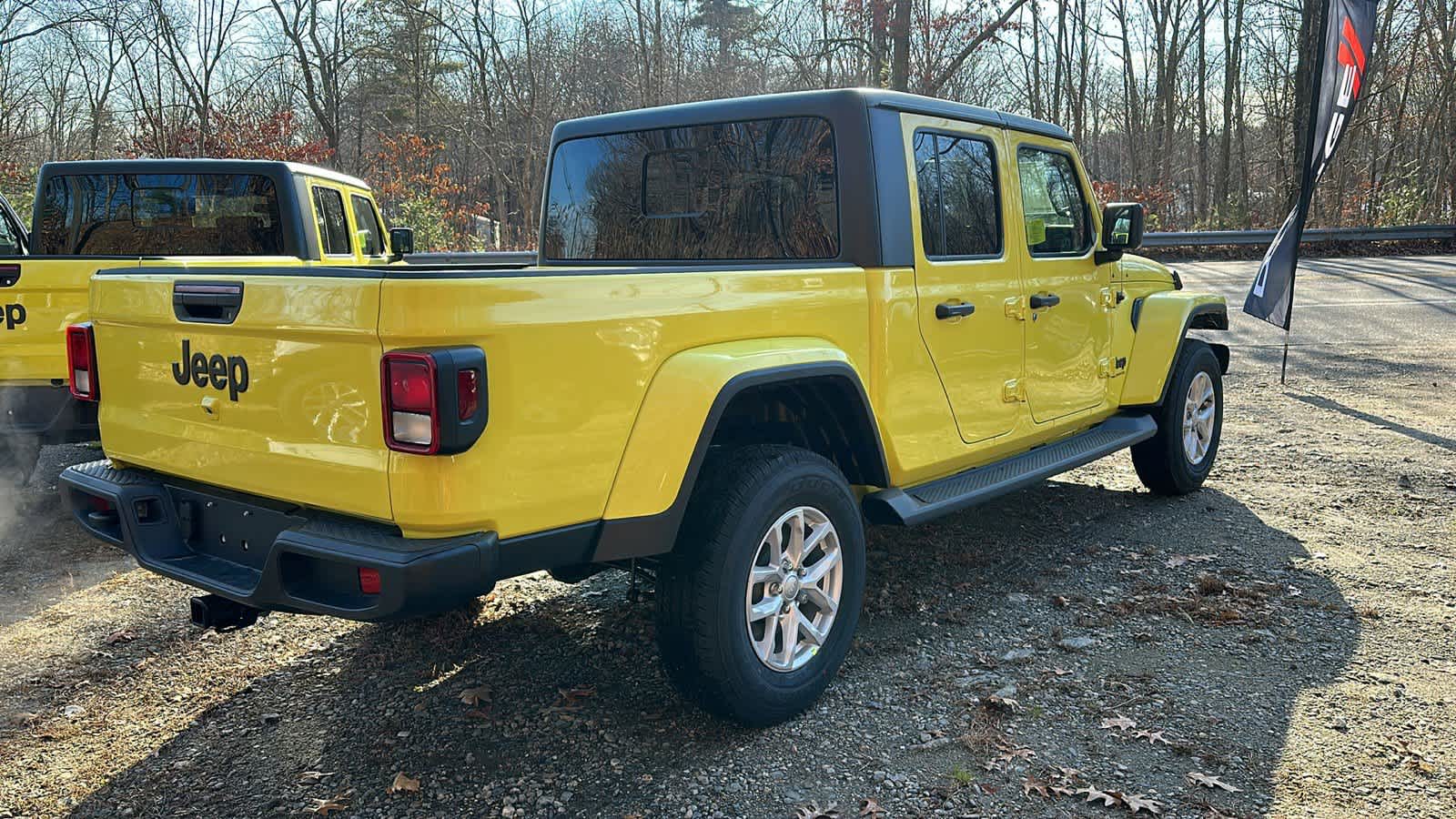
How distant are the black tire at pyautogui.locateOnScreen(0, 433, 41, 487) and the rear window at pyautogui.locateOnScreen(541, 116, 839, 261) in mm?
3352

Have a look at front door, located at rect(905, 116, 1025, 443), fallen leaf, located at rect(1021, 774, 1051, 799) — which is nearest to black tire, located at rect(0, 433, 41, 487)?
front door, located at rect(905, 116, 1025, 443)

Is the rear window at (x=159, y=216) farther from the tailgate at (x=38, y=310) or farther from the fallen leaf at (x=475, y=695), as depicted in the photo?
the fallen leaf at (x=475, y=695)

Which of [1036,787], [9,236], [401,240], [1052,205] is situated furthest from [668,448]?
[9,236]

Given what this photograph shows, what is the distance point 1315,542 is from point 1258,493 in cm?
98

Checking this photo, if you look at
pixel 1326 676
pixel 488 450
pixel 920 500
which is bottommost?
pixel 1326 676

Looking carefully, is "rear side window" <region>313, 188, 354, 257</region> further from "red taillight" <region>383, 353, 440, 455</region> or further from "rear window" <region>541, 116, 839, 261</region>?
"red taillight" <region>383, 353, 440, 455</region>

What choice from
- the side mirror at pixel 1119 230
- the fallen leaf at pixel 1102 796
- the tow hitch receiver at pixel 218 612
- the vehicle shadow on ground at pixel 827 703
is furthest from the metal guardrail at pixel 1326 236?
the fallen leaf at pixel 1102 796

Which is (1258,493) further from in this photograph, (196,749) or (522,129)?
(522,129)

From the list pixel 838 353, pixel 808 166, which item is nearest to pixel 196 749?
pixel 838 353

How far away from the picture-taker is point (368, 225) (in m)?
8.91

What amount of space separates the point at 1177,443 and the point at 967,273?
2391mm

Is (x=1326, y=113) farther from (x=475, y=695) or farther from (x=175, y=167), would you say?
(x=175, y=167)

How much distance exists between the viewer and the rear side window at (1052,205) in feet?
15.8

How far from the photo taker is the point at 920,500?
3.97 metres
